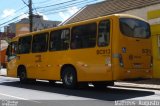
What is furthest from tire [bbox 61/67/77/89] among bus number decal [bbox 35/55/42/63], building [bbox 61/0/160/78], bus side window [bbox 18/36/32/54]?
building [bbox 61/0/160/78]

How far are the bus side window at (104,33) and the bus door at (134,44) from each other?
592mm

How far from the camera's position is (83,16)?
33375 millimetres

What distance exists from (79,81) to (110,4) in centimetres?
1420

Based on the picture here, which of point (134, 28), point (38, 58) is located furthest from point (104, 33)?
point (38, 58)

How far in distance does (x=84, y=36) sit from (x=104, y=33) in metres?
1.48

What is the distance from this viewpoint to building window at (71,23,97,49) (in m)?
17.3

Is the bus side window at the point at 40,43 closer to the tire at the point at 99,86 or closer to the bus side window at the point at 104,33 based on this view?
the tire at the point at 99,86

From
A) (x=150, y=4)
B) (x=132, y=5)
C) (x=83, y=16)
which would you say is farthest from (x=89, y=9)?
(x=150, y=4)

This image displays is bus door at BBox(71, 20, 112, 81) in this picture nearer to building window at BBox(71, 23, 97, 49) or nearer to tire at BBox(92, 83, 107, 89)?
building window at BBox(71, 23, 97, 49)

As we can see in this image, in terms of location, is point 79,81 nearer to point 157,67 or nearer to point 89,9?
point 157,67

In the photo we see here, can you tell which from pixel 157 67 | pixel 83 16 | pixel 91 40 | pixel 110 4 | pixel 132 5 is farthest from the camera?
pixel 83 16

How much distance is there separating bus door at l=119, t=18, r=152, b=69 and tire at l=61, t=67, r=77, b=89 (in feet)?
10.6

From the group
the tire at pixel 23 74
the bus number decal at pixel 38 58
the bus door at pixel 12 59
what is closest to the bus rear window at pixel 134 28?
the bus number decal at pixel 38 58

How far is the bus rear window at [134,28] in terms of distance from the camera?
16.4 metres
